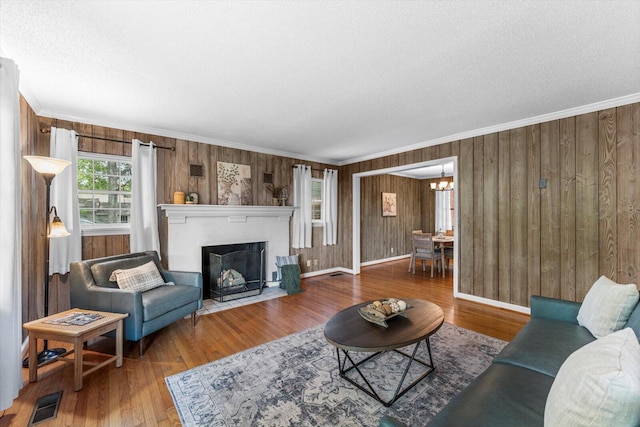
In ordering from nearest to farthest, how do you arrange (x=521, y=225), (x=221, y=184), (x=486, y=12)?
(x=486, y=12) → (x=521, y=225) → (x=221, y=184)

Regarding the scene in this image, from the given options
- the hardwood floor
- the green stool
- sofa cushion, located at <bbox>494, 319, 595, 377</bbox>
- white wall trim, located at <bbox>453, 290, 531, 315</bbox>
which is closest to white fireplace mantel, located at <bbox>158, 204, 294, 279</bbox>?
the green stool

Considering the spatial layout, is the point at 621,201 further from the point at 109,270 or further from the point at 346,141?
the point at 109,270

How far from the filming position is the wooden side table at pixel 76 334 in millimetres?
2021

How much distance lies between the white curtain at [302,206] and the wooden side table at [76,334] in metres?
3.28

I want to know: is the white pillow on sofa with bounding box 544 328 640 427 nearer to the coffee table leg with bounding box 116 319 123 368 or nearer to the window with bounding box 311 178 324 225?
the coffee table leg with bounding box 116 319 123 368

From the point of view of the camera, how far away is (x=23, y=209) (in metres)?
2.54

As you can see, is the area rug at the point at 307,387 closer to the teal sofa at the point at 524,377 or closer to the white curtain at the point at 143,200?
the teal sofa at the point at 524,377

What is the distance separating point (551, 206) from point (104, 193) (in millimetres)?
5685

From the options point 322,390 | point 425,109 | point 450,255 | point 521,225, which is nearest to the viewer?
point 322,390

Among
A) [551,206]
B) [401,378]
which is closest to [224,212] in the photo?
[401,378]

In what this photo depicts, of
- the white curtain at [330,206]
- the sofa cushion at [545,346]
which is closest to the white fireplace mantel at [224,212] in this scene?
the white curtain at [330,206]

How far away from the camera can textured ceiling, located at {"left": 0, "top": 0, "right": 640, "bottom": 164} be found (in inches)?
65.1

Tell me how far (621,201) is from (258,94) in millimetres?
4033

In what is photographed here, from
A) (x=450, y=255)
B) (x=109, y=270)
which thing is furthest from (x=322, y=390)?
(x=450, y=255)
